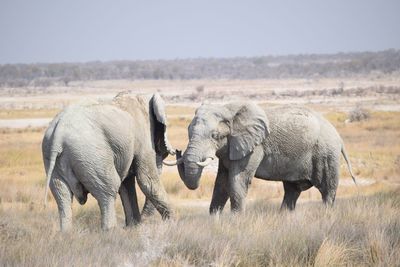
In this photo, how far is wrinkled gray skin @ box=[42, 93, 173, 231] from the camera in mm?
8375

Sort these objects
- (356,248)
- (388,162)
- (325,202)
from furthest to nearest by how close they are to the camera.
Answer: (388,162) < (325,202) < (356,248)

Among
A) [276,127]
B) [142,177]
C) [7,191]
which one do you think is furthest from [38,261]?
[7,191]

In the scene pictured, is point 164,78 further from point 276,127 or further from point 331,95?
point 276,127

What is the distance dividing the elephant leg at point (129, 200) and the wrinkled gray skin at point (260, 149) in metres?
0.72

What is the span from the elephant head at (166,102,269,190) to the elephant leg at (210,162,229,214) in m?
0.37

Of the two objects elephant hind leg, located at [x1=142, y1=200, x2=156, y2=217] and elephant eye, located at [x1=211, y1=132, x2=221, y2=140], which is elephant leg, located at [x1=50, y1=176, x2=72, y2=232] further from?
elephant eye, located at [x1=211, y1=132, x2=221, y2=140]

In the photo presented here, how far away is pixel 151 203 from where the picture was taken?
10273 millimetres

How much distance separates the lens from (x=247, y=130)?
10.5 meters

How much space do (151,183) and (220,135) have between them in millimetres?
1325

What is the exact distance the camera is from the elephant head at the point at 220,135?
9.91m

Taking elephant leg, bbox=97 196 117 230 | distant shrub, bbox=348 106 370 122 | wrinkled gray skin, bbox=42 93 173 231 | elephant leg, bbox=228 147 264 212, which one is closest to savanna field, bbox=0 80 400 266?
elephant leg, bbox=97 196 117 230

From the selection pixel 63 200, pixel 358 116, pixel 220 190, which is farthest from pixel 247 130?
pixel 358 116

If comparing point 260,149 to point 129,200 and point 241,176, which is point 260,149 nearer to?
point 241,176

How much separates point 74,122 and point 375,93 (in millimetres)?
64095
